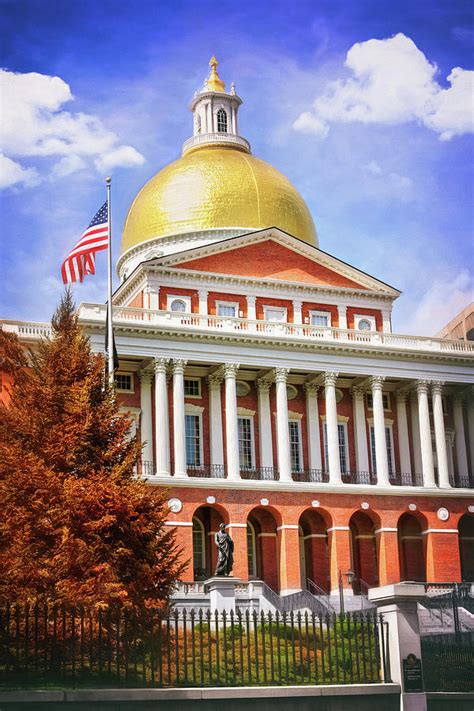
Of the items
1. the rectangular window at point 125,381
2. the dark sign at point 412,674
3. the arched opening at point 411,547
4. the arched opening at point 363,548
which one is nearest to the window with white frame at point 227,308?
the rectangular window at point 125,381

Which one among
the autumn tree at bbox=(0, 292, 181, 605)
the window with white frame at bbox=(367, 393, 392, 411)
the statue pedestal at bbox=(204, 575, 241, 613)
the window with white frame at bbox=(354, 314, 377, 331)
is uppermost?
the window with white frame at bbox=(354, 314, 377, 331)

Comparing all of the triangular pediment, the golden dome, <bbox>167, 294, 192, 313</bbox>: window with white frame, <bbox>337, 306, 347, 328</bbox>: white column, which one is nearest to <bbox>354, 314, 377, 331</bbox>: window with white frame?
<bbox>337, 306, 347, 328</bbox>: white column

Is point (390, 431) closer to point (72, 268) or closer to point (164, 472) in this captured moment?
point (164, 472)

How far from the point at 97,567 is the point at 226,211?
36.3 metres

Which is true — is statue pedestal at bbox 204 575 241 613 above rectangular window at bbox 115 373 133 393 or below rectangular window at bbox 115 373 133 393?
below

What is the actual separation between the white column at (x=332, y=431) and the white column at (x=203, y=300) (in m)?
6.55

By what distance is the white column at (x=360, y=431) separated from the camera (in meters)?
58.2

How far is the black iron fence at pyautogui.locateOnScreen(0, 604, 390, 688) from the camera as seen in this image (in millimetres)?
21734

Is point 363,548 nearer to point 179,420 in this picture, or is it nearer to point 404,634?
point 179,420

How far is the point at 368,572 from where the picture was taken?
187ft

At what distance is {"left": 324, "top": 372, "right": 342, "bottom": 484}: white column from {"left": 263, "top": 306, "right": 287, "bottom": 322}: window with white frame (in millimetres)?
4207

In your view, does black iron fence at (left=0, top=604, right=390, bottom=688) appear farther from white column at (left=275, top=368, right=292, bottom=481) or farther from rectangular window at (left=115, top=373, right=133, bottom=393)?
rectangular window at (left=115, top=373, right=133, bottom=393)

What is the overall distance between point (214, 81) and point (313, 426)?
977 inches

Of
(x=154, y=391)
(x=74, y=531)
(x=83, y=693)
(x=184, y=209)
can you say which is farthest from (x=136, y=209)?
(x=83, y=693)
